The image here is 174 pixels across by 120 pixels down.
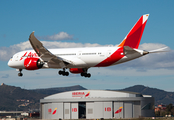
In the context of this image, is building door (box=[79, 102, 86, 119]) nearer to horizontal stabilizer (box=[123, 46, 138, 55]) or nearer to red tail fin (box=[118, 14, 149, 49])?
red tail fin (box=[118, 14, 149, 49])

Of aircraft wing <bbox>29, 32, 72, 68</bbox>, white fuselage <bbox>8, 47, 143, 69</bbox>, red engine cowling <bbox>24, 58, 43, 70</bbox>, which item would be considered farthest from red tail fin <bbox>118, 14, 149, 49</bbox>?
red engine cowling <bbox>24, 58, 43, 70</bbox>

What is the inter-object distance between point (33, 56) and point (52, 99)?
4789cm

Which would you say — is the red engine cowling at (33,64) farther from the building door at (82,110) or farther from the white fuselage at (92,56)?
the building door at (82,110)

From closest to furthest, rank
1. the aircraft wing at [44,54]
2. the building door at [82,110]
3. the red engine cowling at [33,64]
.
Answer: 1. the aircraft wing at [44,54]
2. the red engine cowling at [33,64]
3. the building door at [82,110]

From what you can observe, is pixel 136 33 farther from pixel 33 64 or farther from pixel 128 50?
pixel 33 64

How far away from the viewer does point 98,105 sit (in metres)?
97.6

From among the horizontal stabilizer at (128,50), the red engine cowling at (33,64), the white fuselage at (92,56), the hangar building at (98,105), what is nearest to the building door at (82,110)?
the hangar building at (98,105)

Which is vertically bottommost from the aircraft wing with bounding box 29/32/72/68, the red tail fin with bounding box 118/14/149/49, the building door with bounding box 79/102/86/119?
the building door with bounding box 79/102/86/119

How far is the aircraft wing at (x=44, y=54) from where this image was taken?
4894cm

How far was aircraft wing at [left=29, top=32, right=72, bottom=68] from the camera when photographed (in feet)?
161

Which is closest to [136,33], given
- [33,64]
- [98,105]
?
[33,64]

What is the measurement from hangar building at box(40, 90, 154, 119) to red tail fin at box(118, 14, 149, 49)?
150 ft

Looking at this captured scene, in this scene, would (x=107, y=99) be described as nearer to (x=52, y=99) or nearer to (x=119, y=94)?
(x=119, y=94)

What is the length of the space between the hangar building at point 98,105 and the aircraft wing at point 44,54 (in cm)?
4414
